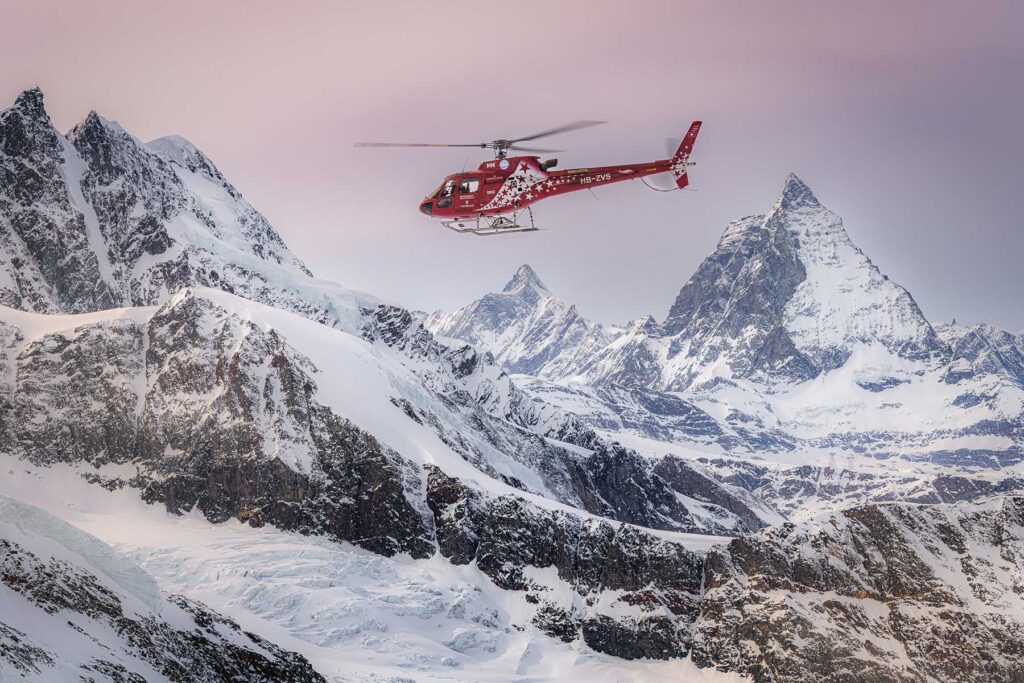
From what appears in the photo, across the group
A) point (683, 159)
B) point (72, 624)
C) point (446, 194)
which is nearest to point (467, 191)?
point (446, 194)

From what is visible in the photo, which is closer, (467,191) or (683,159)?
(467,191)

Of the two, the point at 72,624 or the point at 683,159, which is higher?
the point at 683,159

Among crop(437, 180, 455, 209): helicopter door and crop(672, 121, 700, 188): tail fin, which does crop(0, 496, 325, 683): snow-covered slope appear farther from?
crop(672, 121, 700, 188): tail fin

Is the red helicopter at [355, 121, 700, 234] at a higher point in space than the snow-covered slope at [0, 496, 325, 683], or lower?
higher

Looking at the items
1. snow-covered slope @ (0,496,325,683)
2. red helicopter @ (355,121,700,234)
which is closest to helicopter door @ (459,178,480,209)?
red helicopter @ (355,121,700,234)

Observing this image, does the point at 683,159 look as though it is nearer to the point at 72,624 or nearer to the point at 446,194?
the point at 446,194

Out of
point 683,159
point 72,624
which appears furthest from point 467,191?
point 72,624

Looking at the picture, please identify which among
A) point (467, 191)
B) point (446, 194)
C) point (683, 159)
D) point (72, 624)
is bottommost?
point (72, 624)

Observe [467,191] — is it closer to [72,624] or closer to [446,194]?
[446,194]
